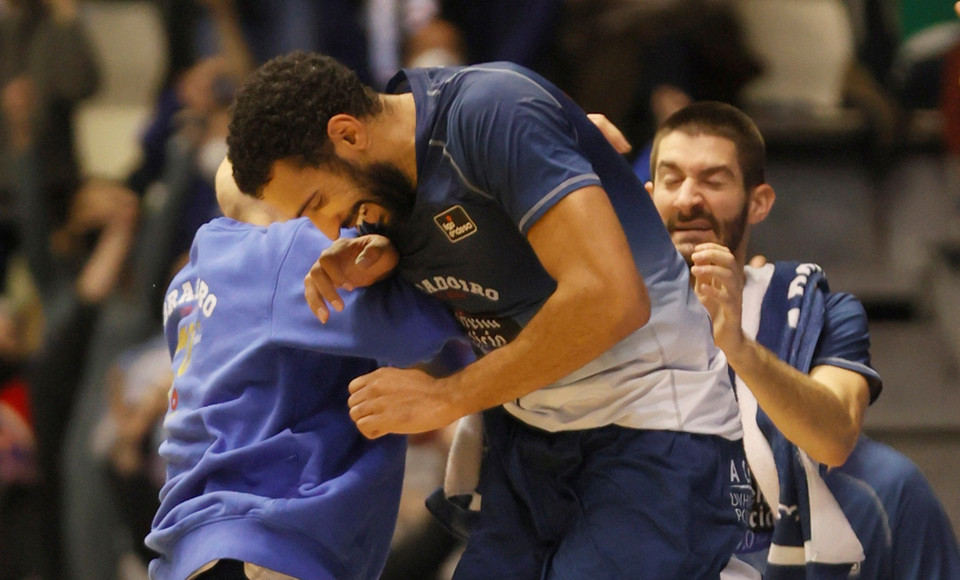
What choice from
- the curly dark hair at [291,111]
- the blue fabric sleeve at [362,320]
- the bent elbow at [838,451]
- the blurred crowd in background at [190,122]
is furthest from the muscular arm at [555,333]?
the blurred crowd in background at [190,122]

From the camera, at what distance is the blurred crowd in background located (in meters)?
4.42

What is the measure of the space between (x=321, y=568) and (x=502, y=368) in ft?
1.64

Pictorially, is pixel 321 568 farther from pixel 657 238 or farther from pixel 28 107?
pixel 28 107

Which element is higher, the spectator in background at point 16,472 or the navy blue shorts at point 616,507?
the navy blue shorts at point 616,507

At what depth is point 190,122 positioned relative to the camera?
16.1ft

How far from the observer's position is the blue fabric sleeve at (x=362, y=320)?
7.36ft

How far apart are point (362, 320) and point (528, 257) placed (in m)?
0.31

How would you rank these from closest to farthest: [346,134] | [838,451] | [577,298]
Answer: [577,298], [346,134], [838,451]

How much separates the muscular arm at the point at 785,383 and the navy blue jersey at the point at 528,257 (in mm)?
83

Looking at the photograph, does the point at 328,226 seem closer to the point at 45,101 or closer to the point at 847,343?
the point at 847,343

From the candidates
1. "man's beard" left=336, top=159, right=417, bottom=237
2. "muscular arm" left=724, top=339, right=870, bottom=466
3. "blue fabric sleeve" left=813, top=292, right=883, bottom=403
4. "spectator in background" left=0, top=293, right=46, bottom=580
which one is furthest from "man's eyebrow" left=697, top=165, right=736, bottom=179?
"spectator in background" left=0, top=293, right=46, bottom=580

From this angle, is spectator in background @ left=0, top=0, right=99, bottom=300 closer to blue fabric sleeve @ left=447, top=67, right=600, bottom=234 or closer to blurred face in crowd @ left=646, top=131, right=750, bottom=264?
blurred face in crowd @ left=646, top=131, right=750, bottom=264

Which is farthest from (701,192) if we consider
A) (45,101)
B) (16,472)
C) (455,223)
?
(45,101)

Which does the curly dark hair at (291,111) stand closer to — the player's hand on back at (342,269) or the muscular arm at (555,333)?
the player's hand on back at (342,269)
